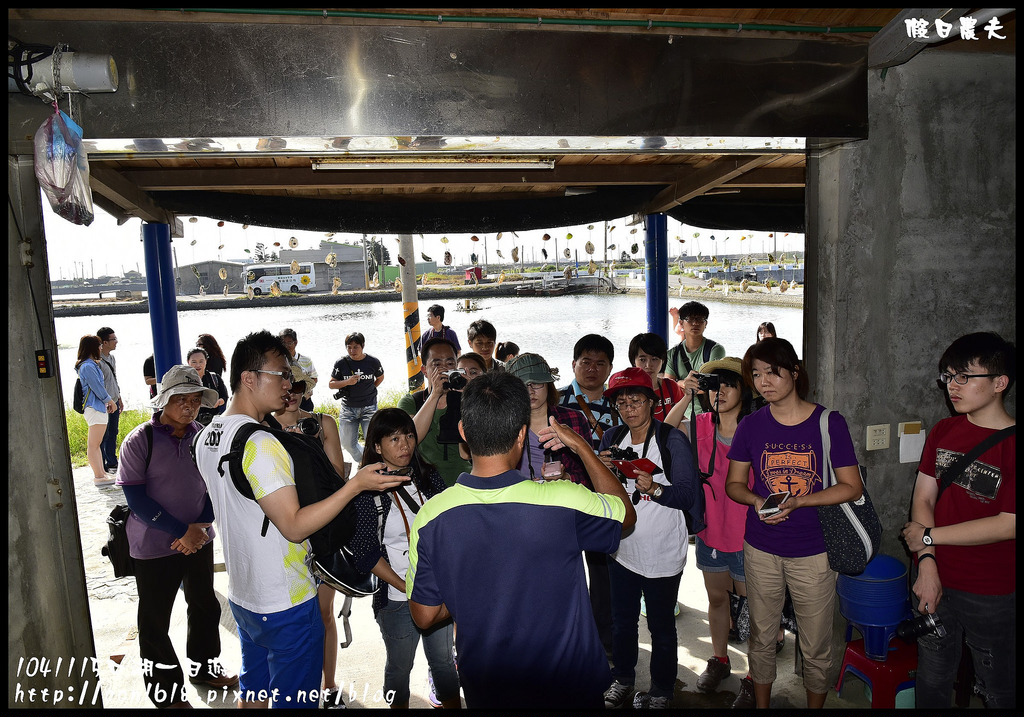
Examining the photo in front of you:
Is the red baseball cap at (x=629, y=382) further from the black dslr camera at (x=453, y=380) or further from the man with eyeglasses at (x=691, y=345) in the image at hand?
the man with eyeglasses at (x=691, y=345)

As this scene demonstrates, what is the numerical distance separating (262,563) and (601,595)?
5.61ft

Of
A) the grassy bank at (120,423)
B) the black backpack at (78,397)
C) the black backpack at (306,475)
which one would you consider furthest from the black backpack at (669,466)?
the black backpack at (78,397)

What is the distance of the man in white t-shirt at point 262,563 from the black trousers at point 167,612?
733mm

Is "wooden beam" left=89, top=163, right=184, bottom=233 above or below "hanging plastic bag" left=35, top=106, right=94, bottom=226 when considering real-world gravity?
above

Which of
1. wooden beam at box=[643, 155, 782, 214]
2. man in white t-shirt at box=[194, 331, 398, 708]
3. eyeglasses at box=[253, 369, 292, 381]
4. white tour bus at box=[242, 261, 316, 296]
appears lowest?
man in white t-shirt at box=[194, 331, 398, 708]

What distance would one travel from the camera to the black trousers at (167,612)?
8.82 ft

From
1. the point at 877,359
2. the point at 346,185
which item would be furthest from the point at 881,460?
the point at 346,185

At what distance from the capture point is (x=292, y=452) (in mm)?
2031

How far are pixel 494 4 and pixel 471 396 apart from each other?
1.71 meters

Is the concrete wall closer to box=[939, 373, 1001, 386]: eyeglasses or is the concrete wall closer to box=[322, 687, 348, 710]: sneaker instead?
box=[939, 373, 1001, 386]: eyeglasses

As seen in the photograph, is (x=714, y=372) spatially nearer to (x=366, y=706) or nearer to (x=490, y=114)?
(x=490, y=114)

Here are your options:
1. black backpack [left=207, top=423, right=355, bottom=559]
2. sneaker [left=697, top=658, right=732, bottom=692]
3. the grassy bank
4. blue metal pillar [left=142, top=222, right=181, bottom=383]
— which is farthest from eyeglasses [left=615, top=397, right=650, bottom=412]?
the grassy bank

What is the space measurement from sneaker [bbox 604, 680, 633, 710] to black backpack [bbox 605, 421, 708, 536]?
2.59 feet

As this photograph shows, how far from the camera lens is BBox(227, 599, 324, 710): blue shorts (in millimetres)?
2125
